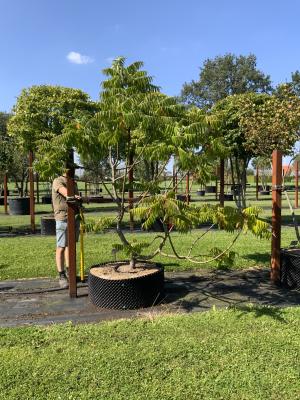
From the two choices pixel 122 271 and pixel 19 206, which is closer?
pixel 122 271

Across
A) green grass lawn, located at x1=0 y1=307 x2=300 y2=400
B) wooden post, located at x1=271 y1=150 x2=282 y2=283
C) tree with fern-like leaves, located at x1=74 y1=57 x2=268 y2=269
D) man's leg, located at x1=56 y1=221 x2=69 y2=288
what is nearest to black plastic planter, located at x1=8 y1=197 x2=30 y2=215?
man's leg, located at x1=56 y1=221 x2=69 y2=288

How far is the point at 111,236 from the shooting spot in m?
11.3

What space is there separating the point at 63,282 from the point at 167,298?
1573 millimetres

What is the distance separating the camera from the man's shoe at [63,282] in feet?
20.6

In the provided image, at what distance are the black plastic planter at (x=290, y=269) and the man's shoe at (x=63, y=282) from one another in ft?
9.87

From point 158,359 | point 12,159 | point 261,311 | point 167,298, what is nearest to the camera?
point 158,359

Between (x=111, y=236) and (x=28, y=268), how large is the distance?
157 inches

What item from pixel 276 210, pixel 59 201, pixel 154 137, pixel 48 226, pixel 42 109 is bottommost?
pixel 48 226

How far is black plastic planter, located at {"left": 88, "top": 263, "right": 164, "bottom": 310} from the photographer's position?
5.23 metres

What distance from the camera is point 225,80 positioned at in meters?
51.6

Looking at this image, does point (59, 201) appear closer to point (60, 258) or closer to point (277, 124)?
point (60, 258)

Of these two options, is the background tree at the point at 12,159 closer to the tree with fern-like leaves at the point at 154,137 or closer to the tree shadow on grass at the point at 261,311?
the tree with fern-like leaves at the point at 154,137

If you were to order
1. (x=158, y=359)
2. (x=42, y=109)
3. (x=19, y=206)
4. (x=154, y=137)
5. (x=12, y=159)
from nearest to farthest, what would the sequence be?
1. (x=158, y=359)
2. (x=154, y=137)
3. (x=42, y=109)
4. (x=19, y=206)
5. (x=12, y=159)

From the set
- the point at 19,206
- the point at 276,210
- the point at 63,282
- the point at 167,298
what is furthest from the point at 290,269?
the point at 19,206
